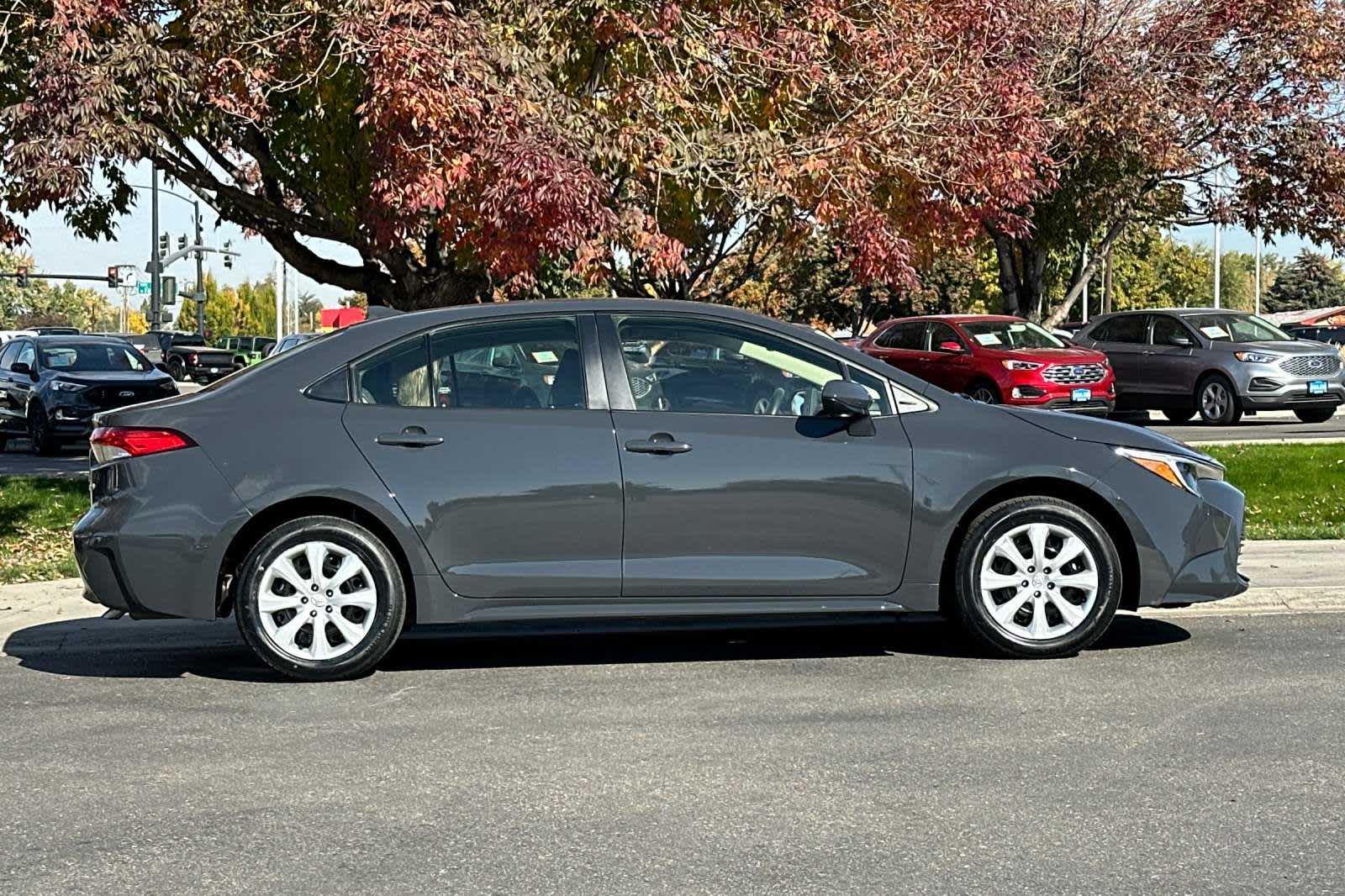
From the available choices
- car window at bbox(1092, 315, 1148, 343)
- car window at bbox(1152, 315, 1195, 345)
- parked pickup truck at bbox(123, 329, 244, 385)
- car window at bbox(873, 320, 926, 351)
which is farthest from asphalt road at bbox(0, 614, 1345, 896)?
parked pickup truck at bbox(123, 329, 244, 385)

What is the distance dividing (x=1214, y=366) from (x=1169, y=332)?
134cm

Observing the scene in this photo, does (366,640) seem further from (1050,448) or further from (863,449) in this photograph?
(1050,448)

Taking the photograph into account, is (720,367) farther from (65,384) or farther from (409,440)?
(65,384)

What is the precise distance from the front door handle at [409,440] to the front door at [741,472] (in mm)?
769

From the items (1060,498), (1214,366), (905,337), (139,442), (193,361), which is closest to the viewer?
(139,442)

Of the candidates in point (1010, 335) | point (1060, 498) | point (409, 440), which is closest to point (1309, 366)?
point (1010, 335)

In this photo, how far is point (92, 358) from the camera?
25156 mm

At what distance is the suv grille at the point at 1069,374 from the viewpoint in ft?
77.8

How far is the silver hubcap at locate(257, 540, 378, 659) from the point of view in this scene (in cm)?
736

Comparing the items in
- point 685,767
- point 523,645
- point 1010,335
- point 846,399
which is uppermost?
point 1010,335

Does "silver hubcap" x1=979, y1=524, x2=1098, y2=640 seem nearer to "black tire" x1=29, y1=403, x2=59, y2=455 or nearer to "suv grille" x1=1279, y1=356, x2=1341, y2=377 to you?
"suv grille" x1=1279, y1=356, x2=1341, y2=377

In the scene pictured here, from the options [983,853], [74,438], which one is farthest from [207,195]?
[983,853]

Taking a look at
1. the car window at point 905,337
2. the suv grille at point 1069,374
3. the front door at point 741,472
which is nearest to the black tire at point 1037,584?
the front door at point 741,472

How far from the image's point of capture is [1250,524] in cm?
1211
